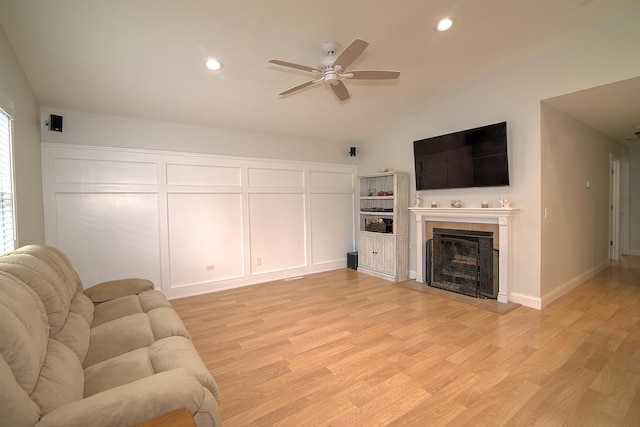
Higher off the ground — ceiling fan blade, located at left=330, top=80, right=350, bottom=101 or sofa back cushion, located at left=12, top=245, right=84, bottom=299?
ceiling fan blade, located at left=330, top=80, right=350, bottom=101

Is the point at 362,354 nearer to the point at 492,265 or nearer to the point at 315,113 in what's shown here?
the point at 492,265

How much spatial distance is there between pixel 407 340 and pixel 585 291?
314cm

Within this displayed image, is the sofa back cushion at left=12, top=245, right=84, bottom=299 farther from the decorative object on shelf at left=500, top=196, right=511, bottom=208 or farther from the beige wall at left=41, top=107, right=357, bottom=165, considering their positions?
the decorative object on shelf at left=500, top=196, right=511, bottom=208

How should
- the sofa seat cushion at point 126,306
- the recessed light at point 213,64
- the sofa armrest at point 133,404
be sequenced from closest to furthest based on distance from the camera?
the sofa armrest at point 133,404 < the sofa seat cushion at point 126,306 < the recessed light at point 213,64

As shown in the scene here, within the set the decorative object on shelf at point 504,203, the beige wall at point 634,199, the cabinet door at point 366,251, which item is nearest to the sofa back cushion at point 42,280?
the cabinet door at point 366,251

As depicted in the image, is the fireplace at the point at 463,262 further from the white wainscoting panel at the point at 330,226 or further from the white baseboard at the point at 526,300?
the white wainscoting panel at the point at 330,226

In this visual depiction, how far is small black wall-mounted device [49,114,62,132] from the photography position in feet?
11.0

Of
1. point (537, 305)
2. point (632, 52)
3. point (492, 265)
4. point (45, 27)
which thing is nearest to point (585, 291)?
point (537, 305)

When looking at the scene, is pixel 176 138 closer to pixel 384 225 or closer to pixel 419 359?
pixel 384 225

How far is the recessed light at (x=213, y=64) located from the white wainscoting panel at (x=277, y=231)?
216 cm

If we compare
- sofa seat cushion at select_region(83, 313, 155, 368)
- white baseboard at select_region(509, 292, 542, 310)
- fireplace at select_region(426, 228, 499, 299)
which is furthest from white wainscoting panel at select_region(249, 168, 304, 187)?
white baseboard at select_region(509, 292, 542, 310)

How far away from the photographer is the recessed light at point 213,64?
2.89 metres

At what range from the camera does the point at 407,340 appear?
9.11ft

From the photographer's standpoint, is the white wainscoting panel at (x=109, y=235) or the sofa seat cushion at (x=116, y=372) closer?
the sofa seat cushion at (x=116, y=372)
